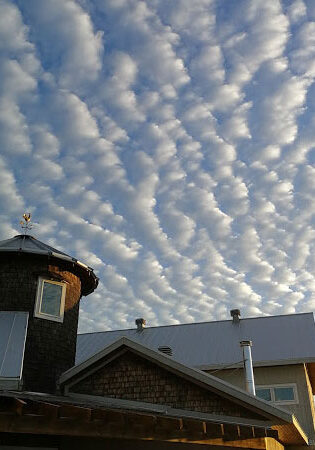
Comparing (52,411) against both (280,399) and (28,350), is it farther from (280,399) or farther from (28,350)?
(280,399)

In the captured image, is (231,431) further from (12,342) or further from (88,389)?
(12,342)

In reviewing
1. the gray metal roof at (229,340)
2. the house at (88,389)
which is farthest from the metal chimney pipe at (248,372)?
the gray metal roof at (229,340)

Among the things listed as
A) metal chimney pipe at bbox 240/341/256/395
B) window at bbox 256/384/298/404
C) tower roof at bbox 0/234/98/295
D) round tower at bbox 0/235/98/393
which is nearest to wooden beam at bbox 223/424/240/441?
metal chimney pipe at bbox 240/341/256/395

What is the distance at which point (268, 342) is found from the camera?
21078 millimetres

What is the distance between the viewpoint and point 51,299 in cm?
1537

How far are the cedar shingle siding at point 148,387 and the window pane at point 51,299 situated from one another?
9.17 ft

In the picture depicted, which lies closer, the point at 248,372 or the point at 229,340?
the point at 248,372

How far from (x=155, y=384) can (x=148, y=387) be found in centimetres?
22

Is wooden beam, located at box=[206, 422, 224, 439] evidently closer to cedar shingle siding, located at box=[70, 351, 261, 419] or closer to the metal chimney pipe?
cedar shingle siding, located at box=[70, 351, 261, 419]

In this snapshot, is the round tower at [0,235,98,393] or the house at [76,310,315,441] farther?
the house at [76,310,315,441]

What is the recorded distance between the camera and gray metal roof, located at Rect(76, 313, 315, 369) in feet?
65.5

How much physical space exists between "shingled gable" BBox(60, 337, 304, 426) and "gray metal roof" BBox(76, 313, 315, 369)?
5393 millimetres

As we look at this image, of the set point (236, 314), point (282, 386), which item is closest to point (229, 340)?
point (236, 314)

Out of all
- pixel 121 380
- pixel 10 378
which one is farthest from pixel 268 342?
pixel 10 378
